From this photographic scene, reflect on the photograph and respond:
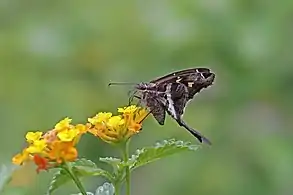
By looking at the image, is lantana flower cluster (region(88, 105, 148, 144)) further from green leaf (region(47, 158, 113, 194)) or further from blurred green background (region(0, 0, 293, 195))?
blurred green background (region(0, 0, 293, 195))

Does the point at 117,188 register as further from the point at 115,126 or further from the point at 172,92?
the point at 172,92

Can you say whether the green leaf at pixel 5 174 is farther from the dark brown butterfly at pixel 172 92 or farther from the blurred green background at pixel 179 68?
the blurred green background at pixel 179 68

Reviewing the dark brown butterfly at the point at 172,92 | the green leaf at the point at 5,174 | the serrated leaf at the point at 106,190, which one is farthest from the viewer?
the dark brown butterfly at the point at 172,92

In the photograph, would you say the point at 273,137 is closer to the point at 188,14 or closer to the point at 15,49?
the point at 188,14

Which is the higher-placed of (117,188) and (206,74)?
(206,74)

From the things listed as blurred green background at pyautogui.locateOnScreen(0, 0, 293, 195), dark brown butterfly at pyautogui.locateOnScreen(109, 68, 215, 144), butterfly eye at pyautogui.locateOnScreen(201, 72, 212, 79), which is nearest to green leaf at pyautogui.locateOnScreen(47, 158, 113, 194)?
dark brown butterfly at pyautogui.locateOnScreen(109, 68, 215, 144)

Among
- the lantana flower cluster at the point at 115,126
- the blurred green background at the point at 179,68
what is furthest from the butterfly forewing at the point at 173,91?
the blurred green background at the point at 179,68

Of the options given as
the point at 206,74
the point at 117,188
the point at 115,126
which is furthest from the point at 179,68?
the point at 117,188
